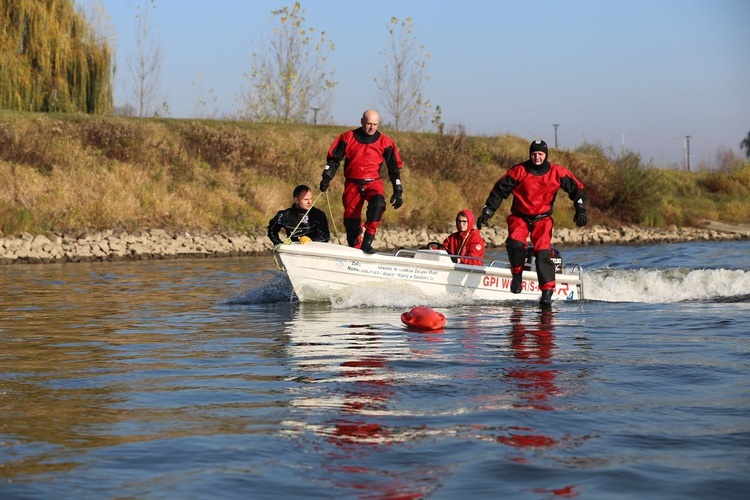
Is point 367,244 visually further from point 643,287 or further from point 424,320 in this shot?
point 643,287

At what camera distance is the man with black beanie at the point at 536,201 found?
13.4 meters

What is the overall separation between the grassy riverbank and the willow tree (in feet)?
7.96

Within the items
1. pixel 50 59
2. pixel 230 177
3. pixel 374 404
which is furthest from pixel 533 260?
pixel 50 59

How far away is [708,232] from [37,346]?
36067 mm

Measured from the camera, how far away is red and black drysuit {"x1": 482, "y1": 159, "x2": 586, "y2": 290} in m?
13.4

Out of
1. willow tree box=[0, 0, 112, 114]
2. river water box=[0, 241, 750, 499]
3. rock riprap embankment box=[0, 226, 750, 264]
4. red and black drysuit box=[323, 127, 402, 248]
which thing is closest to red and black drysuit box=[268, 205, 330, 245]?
red and black drysuit box=[323, 127, 402, 248]

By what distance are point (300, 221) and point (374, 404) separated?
720 centimetres

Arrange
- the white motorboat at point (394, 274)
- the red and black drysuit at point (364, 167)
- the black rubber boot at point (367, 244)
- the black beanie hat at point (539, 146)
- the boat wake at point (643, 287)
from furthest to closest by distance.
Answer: the boat wake at point (643, 287)
the red and black drysuit at point (364, 167)
the black rubber boot at point (367, 244)
the white motorboat at point (394, 274)
the black beanie hat at point (539, 146)

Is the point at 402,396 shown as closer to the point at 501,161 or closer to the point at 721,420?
the point at 721,420

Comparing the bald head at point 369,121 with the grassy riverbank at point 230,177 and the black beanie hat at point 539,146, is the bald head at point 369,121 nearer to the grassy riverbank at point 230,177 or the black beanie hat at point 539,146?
the black beanie hat at point 539,146

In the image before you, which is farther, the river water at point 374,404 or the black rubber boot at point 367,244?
the black rubber boot at point 367,244

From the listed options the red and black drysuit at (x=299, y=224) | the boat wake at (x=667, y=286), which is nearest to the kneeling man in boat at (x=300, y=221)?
the red and black drysuit at (x=299, y=224)

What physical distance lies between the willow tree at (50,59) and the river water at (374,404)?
26.9 m

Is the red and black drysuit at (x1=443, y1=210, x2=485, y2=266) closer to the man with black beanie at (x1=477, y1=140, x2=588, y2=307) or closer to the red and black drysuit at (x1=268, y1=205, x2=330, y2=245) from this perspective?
the man with black beanie at (x1=477, y1=140, x2=588, y2=307)
